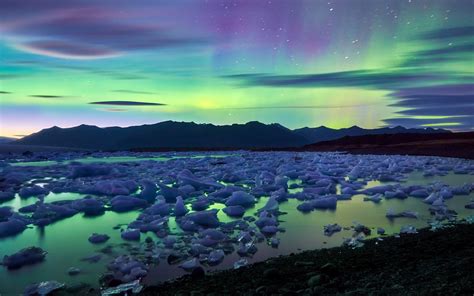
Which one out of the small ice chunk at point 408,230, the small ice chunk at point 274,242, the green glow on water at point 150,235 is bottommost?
the green glow on water at point 150,235

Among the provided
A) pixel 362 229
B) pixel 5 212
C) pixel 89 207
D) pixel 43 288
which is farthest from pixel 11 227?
pixel 362 229

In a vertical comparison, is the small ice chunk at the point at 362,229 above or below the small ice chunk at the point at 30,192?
below

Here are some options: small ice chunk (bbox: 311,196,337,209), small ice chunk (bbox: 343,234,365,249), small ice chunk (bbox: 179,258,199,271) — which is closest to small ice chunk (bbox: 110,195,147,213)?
small ice chunk (bbox: 311,196,337,209)

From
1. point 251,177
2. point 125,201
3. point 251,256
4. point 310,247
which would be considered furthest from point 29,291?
point 251,177

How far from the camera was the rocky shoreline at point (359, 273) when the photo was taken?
3.24 meters

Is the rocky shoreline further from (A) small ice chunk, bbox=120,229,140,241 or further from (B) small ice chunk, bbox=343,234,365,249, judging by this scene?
(A) small ice chunk, bbox=120,229,140,241

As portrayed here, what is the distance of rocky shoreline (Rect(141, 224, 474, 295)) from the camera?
3.24 meters

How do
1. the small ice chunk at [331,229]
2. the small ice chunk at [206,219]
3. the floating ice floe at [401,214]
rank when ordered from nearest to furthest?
the small ice chunk at [331,229] < the small ice chunk at [206,219] < the floating ice floe at [401,214]

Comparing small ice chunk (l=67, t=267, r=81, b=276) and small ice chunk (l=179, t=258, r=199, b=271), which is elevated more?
small ice chunk (l=179, t=258, r=199, b=271)

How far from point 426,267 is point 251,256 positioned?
219cm

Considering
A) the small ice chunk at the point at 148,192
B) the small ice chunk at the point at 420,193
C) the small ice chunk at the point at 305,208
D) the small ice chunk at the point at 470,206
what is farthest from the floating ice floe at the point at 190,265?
the small ice chunk at the point at 420,193

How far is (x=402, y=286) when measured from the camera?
10.6 ft

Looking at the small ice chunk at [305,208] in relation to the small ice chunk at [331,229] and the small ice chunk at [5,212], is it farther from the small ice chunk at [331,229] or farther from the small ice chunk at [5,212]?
the small ice chunk at [5,212]

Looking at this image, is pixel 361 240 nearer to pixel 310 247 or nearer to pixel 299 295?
pixel 310 247
